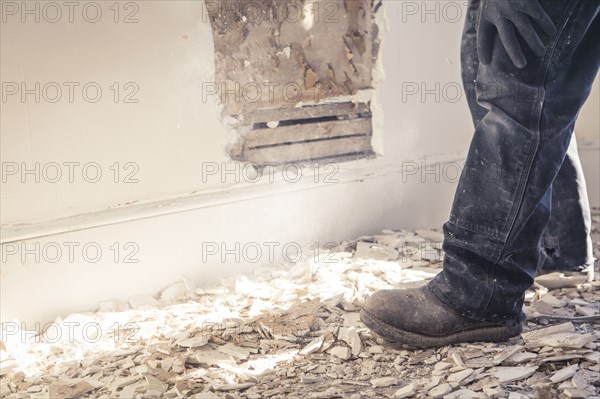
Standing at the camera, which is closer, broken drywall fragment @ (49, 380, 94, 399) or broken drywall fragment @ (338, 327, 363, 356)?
Result: broken drywall fragment @ (49, 380, 94, 399)

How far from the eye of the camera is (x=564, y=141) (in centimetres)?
213

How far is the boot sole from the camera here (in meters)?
2.24

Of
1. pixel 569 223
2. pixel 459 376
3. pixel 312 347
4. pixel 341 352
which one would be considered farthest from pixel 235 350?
pixel 569 223

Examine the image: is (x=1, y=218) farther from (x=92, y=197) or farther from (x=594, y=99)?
(x=594, y=99)

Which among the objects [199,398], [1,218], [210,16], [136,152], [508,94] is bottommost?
[199,398]

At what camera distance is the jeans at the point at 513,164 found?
201 centimetres

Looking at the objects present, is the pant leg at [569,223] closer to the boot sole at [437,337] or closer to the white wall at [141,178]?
the boot sole at [437,337]

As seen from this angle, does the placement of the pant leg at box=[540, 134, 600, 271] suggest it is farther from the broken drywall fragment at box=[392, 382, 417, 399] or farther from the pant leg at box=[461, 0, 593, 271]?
the broken drywall fragment at box=[392, 382, 417, 399]

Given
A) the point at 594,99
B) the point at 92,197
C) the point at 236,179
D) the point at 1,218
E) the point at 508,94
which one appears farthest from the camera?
the point at 594,99

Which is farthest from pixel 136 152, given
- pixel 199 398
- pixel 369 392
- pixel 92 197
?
pixel 369 392

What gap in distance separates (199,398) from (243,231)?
1264 mm

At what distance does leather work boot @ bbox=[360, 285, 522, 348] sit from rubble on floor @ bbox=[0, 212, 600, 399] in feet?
0.13

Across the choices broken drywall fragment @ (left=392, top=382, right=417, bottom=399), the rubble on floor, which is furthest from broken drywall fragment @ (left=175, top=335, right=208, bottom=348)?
broken drywall fragment @ (left=392, top=382, right=417, bottom=399)

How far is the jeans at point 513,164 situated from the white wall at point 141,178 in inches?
48.4
